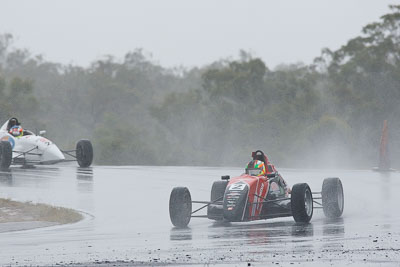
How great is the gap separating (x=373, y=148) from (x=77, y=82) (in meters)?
34.7

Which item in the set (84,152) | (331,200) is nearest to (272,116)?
(84,152)

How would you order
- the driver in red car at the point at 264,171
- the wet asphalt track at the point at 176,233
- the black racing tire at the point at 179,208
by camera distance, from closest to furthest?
the wet asphalt track at the point at 176,233 → the black racing tire at the point at 179,208 → the driver in red car at the point at 264,171

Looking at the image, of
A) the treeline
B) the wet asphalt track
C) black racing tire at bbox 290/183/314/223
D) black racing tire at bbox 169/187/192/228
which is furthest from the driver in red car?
the treeline

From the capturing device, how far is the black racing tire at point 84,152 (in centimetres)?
3312

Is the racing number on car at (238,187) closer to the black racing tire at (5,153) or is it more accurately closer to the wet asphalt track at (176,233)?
the wet asphalt track at (176,233)

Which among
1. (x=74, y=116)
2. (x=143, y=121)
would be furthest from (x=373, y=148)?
(x=74, y=116)

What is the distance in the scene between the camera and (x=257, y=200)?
56.9ft

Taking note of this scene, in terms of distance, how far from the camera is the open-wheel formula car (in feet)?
55.1

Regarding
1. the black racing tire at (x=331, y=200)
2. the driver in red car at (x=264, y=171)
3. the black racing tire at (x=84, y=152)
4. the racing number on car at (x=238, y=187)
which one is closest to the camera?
the racing number on car at (x=238, y=187)

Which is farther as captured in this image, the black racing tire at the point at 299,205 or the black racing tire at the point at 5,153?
the black racing tire at the point at 5,153

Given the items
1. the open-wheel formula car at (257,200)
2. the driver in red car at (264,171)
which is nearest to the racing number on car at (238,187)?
the open-wheel formula car at (257,200)

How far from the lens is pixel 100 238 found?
15125 mm

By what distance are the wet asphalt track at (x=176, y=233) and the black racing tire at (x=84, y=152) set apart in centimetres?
460

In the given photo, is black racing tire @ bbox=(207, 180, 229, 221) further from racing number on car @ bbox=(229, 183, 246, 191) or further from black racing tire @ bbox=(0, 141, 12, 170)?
black racing tire @ bbox=(0, 141, 12, 170)
